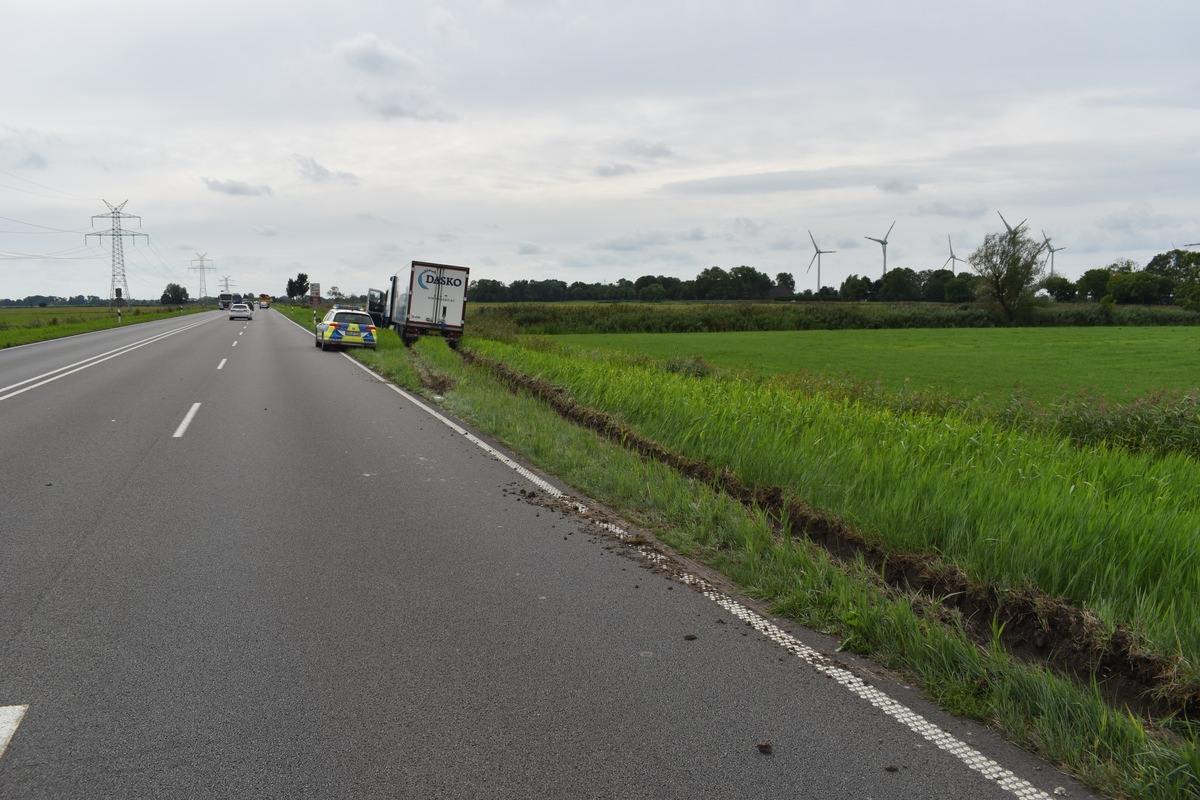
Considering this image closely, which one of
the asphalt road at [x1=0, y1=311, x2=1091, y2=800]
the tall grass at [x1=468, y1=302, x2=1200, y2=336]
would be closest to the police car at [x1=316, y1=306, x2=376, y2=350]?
the asphalt road at [x1=0, y1=311, x2=1091, y2=800]

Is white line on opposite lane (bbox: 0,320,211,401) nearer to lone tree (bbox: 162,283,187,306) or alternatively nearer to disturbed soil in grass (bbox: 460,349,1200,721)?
disturbed soil in grass (bbox: 460,349,1200,721)

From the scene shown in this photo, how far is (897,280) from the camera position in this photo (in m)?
135

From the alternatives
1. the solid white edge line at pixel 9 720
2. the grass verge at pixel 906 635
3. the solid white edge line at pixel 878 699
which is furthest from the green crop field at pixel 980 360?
the solid white edge line at pixel 9 720

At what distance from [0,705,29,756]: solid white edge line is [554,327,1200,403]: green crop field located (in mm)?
16479

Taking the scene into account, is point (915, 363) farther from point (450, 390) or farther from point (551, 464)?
point (551, 464)

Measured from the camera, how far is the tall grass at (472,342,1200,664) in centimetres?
461

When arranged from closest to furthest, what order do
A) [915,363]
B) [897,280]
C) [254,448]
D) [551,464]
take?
[551,464] → [254,448] → [915,363] → [897,280]

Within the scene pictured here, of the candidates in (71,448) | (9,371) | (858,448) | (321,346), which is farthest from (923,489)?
(321,346)

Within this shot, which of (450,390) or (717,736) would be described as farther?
(450,390)

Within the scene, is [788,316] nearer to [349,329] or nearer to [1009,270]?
[1009,270]

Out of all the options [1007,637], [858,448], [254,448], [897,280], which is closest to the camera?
[1007,637]

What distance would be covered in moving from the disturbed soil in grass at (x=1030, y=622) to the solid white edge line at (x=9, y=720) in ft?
14.8

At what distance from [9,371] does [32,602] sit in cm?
1876

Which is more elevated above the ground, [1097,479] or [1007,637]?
[1097,479]
